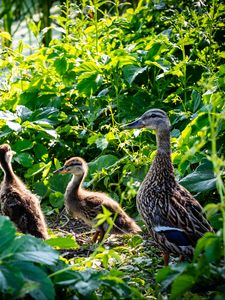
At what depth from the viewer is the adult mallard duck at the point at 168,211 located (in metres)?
5.64

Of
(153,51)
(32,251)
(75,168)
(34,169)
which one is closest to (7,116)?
(34,169)

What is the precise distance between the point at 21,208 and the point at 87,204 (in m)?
0.54

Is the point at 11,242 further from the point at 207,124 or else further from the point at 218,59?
the point at 218,59

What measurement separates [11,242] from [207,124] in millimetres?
2506

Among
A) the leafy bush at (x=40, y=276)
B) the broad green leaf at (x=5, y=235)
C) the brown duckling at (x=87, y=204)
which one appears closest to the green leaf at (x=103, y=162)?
the brown duckling at (x=87, y=204)

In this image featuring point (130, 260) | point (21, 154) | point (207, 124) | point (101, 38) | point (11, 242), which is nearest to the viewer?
point (11, 242)

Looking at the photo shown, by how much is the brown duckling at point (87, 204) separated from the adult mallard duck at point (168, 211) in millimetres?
461

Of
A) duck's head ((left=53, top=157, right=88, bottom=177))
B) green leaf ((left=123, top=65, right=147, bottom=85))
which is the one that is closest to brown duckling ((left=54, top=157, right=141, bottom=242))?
duck's head ((left=53, top=157, right=88, bottom=177))

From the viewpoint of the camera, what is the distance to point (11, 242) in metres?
4.39

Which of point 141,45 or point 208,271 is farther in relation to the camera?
point 141,45

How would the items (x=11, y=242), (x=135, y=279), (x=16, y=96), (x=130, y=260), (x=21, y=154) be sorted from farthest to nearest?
1. (x=16, y=96)
2. (x=21, y=154)
3. (x=130, y=260)
4. (x=135, y=279)
5. (x=11, y=242)

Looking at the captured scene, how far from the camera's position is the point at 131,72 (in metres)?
7.73

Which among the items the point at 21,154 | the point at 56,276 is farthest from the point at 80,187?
the point at 56,276

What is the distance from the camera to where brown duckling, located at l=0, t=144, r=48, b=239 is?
6254mm
